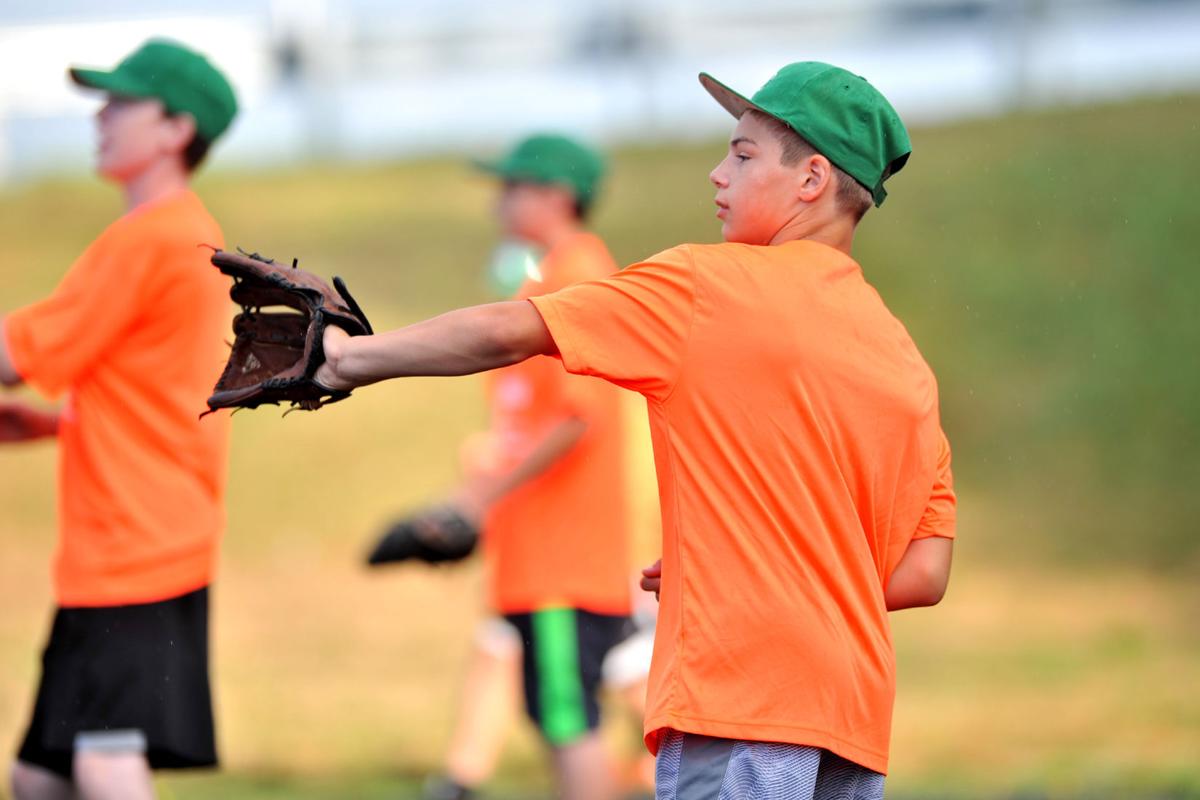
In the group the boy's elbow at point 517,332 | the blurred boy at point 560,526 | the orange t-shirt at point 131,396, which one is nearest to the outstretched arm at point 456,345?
the boy's elbow at point 517,332

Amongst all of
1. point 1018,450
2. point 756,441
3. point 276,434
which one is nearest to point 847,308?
point 756,441

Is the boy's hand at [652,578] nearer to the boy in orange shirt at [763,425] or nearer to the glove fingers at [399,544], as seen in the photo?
the boy in orange shirt at [763,425]

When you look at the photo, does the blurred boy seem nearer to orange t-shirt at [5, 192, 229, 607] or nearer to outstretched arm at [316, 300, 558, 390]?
orange t-shirt at [5, 192, 229, 607]

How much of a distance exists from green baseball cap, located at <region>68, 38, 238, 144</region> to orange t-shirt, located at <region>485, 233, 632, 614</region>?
1.19m

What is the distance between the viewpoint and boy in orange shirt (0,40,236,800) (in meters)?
4.09

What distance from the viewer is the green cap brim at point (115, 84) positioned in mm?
4336

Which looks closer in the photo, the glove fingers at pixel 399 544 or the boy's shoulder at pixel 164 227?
the boy's shoulder at pixel 164 227

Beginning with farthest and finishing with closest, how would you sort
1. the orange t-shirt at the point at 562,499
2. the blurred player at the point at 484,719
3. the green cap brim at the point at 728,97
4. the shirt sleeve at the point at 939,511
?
the blurred player at the point at 484,719
the orange t-shirt at the point at 562,499
the shirt sleeve at the point at 939,511
the green cap brim at the point at 728,97

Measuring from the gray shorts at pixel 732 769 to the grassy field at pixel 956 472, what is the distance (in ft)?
10.4

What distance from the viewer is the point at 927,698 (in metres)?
7.70

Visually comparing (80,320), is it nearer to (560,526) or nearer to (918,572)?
(560,526)

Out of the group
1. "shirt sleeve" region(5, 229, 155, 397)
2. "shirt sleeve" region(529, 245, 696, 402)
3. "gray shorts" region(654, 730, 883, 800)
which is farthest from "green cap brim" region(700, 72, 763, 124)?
"shirt sleeve" region(5, 229, 155, 397)

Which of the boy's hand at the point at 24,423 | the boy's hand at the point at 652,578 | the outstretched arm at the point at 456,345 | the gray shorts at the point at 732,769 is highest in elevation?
the outstretched arm at the point at 456,345

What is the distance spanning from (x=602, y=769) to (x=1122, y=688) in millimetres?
3536
